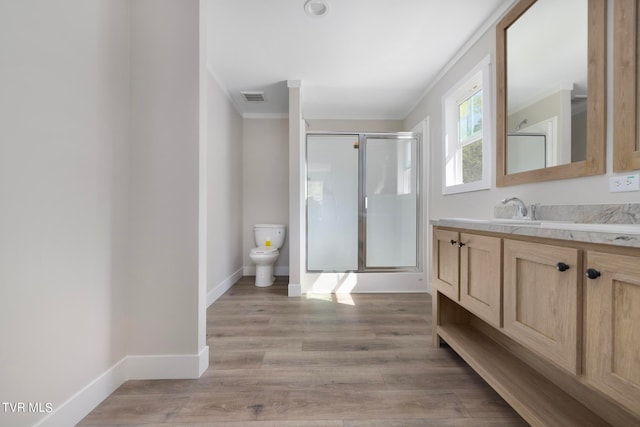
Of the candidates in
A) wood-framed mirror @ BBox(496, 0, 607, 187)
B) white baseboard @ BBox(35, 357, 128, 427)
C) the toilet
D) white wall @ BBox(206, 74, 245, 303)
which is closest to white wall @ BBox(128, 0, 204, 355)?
white baseboard @ BBox(35, 357, 128, 427)

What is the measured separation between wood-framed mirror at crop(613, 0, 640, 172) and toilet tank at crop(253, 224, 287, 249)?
3.20 meters

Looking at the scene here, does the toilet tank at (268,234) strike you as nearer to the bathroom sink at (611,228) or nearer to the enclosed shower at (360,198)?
the enclosed shower at (360,198)

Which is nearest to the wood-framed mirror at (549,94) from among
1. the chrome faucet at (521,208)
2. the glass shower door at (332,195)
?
the chrome faucet at (521,208)

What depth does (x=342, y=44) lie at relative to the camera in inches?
91.3

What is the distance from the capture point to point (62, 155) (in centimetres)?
110

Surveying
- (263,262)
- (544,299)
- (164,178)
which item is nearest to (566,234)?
(544,299)

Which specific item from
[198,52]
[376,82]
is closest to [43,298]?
[198,52]

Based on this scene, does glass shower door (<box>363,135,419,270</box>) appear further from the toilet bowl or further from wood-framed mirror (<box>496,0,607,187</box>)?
wood-framed mirror (<box>496,0,607,187</box>)

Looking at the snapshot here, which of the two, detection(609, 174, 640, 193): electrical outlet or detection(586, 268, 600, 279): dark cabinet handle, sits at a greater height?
detection(609, 174, 640, 193): electrical outlet

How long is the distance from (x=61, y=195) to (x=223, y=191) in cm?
212

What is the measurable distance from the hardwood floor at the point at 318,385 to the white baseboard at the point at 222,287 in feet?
1.69

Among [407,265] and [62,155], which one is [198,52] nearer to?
[62,155]

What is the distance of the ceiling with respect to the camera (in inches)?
75.3

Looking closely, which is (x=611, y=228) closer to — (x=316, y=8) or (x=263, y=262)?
(x=316, y=8)
